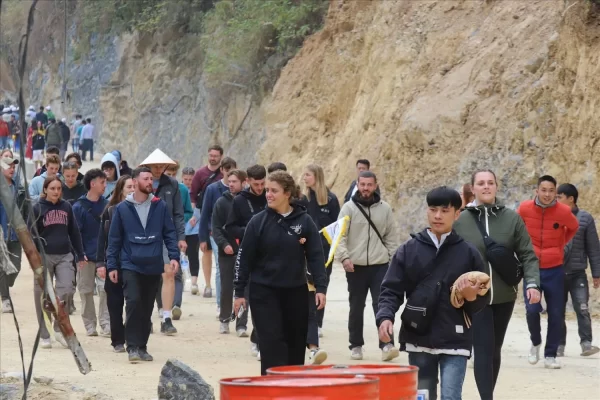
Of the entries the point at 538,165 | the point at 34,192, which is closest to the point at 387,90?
the point at 538,165

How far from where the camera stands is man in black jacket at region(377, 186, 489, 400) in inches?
293

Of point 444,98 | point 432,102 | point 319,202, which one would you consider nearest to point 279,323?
point 319,202

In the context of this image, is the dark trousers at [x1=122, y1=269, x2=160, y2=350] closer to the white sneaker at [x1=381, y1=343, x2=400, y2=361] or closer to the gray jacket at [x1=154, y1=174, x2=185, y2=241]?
the gray jacket at [x1=154, y1=174, x2=185, y2=241]

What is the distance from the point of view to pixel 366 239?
41.6ft

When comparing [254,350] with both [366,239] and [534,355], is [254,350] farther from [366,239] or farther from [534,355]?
[534,355]

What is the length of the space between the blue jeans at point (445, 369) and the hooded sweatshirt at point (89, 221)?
7214 mm

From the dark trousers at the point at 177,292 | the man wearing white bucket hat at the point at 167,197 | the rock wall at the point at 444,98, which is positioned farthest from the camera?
the rock wall at the point at 444,98

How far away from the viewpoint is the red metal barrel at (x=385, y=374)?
610cm

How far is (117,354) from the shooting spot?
12703 mm

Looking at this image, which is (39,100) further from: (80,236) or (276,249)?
(276,249)

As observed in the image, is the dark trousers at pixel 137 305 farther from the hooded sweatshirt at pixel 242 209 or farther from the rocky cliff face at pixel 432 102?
the rocky cliff face at pixel 432 102

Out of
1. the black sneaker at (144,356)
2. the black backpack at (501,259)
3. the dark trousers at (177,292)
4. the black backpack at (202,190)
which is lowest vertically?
the black sneaker at (144,356)

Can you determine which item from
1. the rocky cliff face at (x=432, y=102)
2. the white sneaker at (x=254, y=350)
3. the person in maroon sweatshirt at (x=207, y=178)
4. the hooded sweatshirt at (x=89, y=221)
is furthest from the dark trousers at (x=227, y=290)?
the rocky cliff face at (x=432, y=102)

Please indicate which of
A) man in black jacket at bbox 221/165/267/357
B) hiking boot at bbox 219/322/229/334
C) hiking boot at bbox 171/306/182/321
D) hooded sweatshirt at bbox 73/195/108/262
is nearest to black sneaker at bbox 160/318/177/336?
hiking boot at bbox 219/322/229/334
